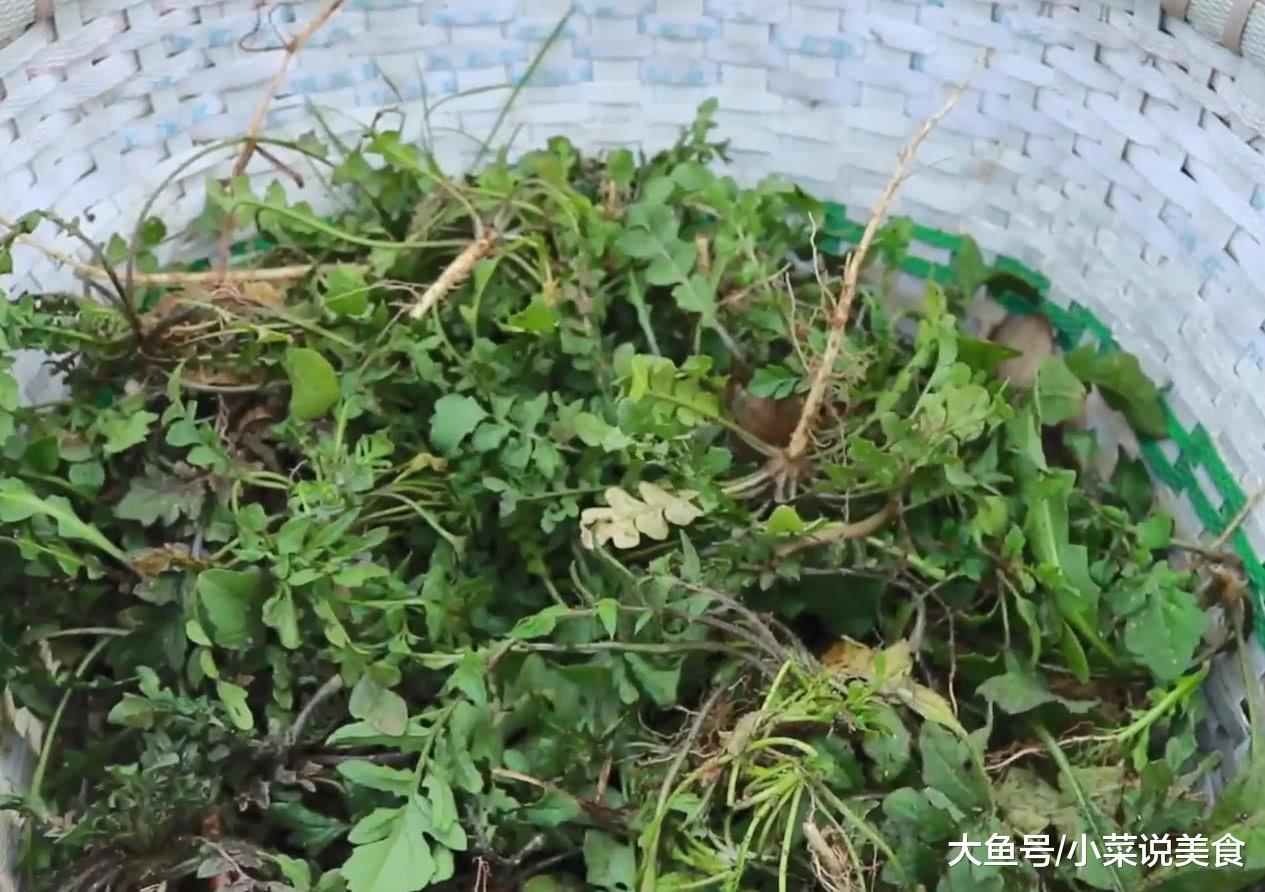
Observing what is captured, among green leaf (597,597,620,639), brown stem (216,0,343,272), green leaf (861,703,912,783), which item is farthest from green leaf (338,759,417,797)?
brown stem (216,0,343,272)

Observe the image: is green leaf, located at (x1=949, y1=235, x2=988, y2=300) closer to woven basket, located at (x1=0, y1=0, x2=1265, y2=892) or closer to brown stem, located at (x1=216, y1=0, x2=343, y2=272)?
woven basket, located at (x1=0, y1=0, x2=1265, y2=892)

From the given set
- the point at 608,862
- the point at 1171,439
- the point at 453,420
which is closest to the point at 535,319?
the point at 453,420

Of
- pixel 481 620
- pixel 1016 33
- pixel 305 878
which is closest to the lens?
pixel 305 878

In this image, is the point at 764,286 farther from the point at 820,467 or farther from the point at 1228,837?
the point at 1228,837

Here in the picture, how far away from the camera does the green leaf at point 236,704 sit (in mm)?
665

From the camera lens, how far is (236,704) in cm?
67

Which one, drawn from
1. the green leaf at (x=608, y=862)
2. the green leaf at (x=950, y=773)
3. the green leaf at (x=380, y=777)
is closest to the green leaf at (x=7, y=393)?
the green leaf at (x=380, y=777)

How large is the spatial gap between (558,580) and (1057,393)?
0.30 m

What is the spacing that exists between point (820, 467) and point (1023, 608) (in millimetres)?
130

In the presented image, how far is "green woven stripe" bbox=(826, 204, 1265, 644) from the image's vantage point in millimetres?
776

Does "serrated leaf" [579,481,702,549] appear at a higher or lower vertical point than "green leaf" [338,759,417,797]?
higher

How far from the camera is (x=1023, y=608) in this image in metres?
0.72

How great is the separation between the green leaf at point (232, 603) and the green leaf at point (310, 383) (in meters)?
0.10

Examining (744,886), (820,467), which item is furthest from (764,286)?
(744,886)
